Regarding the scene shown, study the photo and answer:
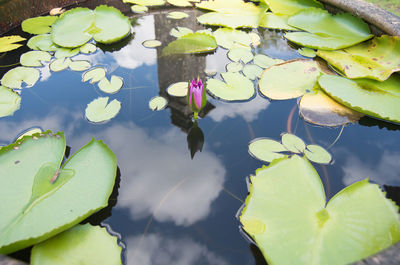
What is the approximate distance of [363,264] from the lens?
0.48 m

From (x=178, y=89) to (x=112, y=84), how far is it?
33 cm

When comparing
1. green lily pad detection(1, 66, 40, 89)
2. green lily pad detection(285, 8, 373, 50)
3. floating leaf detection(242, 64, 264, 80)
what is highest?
green lily pad detection(285, 8, 373, 50)

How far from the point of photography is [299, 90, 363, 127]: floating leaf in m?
1.09

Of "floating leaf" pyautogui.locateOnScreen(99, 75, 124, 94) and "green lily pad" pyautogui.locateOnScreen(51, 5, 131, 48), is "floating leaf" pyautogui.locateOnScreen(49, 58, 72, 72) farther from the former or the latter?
"floating leaf" pyautogui.locateOnScreen(99, 75, 124, 94)

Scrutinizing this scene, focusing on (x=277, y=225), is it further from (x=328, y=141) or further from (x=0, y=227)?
(x=0, y=227)

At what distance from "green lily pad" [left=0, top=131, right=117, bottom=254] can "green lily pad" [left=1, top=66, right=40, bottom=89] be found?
51 centimetres

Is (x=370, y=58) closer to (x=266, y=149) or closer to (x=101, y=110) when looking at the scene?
(x=266, y=149)

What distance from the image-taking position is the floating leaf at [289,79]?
122cm

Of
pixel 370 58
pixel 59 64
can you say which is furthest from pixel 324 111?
pixel 59 64

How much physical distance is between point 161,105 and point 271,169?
0.58m

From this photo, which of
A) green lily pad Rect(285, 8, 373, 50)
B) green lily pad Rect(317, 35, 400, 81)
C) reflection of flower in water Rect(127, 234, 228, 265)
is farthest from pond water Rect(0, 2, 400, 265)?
green lily pad Rect(285, 8, 373, 50)

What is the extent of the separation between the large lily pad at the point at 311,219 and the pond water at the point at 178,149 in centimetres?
7

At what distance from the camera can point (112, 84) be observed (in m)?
1.25

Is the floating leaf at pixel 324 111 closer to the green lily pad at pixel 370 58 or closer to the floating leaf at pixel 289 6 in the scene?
the green lily pad at pixel 370 58
